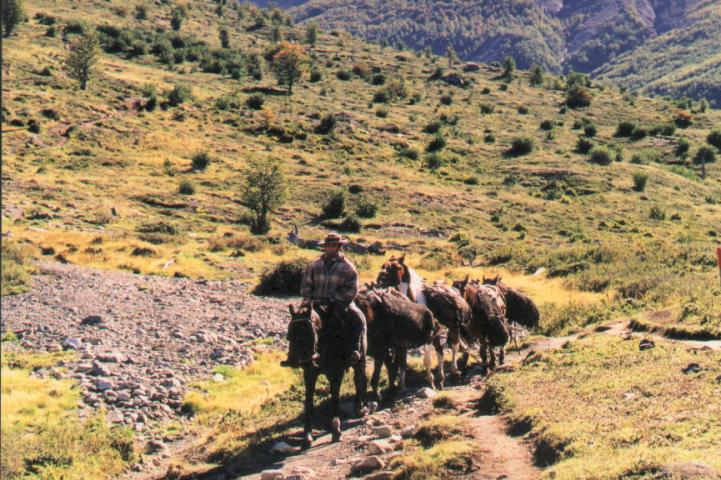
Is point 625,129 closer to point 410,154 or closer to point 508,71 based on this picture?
point 410,154

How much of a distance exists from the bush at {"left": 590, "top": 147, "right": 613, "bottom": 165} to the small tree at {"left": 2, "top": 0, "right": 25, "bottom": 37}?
7493cm

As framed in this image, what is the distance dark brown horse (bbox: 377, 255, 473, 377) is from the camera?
12672 mm

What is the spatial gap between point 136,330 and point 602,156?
2636 inches

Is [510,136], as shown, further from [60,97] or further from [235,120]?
[60,97]

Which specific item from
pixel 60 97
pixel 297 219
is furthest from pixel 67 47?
pixel 297 219

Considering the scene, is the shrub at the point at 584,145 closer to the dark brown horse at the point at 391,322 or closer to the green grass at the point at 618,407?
the green grass at the point at 618,407

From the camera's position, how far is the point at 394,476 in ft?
25.1

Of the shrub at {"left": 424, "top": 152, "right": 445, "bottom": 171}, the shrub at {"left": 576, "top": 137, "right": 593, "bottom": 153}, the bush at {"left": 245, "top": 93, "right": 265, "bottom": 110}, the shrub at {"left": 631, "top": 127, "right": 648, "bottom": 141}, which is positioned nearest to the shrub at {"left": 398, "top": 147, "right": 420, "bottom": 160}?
the shrub at {"left": 424, "top": 152, "right": 445, "bottom": 171}

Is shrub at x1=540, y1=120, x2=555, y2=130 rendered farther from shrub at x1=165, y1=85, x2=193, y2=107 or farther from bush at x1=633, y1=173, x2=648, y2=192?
shrub at x1=165, y1=85, x2=193, y2=107

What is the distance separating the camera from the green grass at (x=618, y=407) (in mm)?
6652

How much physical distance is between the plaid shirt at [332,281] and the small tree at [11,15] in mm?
87066

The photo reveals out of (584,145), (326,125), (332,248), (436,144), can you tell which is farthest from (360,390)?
(584,145)

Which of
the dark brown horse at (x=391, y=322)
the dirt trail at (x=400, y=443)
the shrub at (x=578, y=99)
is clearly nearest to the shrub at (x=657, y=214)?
the dirt trail at (x=400, y=443)

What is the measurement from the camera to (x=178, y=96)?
73500 mm
